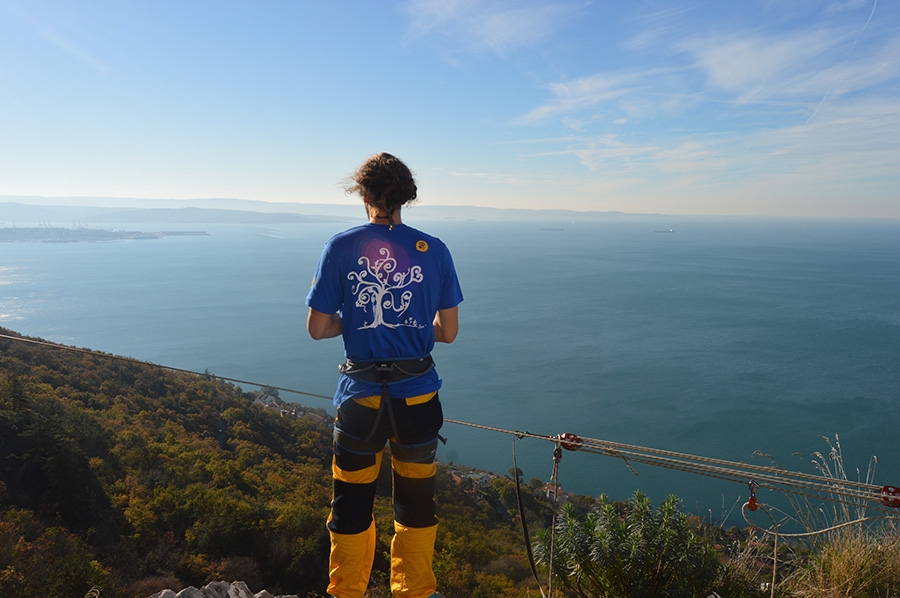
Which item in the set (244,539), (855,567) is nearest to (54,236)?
(244,539)

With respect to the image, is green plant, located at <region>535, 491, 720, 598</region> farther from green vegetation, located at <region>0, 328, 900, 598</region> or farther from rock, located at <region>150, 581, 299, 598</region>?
rock, located at <region>150, 581, 299, 598</region>

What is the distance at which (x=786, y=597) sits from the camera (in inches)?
90.2

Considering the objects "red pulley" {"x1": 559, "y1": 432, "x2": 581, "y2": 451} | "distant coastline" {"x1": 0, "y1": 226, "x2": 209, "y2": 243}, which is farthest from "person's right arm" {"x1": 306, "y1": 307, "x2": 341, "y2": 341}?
"distant coastline" {"x1": 0, "y1": 226, "x2": 209, "y2": 243}

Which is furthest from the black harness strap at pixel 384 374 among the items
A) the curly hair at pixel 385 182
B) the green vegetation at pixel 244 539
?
the green vegetation at pixel 244 539

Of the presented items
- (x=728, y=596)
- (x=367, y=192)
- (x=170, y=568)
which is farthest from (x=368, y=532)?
(x=170, y=568)

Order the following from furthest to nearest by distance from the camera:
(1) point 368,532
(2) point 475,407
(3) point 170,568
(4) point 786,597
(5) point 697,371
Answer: (5) point 697,371, (2) point 475,407, (3) point 170,568, (4) point 786,597, (1) point 368,532

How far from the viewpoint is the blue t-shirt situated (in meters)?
1.62

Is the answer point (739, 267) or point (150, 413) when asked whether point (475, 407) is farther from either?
point (739, 267)

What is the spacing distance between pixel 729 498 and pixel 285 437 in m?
20.0

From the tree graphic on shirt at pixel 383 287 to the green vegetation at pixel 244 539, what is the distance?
1.60m

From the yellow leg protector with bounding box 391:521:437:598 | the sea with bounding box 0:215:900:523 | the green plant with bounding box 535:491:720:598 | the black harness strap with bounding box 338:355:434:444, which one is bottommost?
the sea with bounding box 0:215:900:523

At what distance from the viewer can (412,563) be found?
5.85 feet

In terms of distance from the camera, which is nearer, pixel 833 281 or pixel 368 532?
pixel 368 532

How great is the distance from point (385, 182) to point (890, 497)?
6.82 ft
